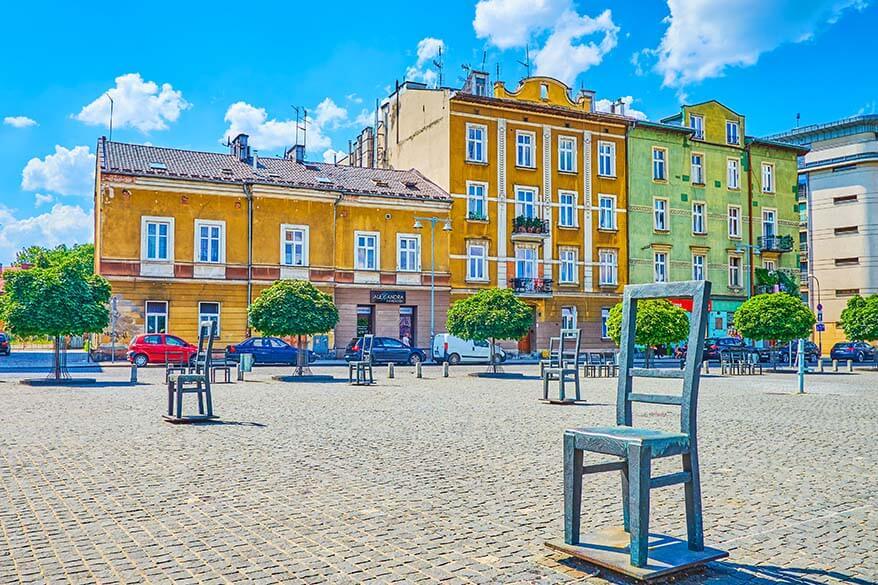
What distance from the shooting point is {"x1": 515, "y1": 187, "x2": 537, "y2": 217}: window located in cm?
4484

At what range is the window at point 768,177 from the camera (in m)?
53.1

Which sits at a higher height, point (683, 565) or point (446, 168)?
point (446, 168)

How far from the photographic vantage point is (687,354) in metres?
5.20

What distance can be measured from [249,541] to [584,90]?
4743 cm

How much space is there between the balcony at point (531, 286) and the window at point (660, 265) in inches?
313

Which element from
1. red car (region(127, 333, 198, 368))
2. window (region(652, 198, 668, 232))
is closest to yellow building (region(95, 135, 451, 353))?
red car (region(127, 333, 198, 368))

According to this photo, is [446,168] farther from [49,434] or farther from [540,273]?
[49,434]

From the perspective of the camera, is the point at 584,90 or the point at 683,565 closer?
the point at 683,565

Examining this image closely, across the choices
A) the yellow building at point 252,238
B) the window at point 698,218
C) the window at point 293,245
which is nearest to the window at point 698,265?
the window at point 698,218

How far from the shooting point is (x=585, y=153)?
1841 inches

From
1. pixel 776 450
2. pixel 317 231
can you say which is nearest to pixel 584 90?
pixel 317 231

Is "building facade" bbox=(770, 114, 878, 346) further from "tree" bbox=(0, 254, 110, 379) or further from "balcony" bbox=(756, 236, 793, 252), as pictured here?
"tree" bbox=(0, 254, 110, 379)

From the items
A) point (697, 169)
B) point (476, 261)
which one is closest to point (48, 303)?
point (476, 261)

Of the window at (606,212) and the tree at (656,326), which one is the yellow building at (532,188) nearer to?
the window at (606,212)
